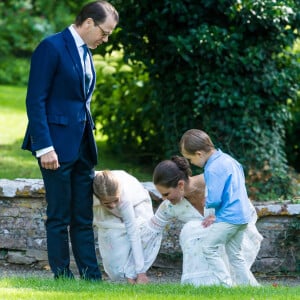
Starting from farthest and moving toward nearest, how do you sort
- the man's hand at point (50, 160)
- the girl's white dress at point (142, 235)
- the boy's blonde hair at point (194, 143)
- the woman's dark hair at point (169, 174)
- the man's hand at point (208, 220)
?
the girl's white dress at point (142, 235)
the woman's dark hair at point (169, 174)
the man's hand at point (208, 220)
the boy's blonde hair at point (194, 143)
the man's hand at point (50, 160)

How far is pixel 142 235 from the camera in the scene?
6.58 meters

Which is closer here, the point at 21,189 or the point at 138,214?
the point at 138,214

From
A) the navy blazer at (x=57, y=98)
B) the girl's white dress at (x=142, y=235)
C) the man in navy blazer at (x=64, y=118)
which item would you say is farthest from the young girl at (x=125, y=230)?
the navy blazer at (x=57, y=98)

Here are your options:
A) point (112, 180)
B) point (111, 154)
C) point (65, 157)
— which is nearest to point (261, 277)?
point (112, 180)

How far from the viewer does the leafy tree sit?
8.47 meters

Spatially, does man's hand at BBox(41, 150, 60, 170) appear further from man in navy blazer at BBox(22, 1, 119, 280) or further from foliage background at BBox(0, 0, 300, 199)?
foliage background at BBox(0, 0, 300, 199)

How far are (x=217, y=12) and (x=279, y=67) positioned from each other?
90 cm

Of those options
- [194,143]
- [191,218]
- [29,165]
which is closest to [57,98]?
[194,143]

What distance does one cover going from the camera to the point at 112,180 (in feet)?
20.4

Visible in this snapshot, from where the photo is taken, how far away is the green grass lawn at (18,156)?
359 inches

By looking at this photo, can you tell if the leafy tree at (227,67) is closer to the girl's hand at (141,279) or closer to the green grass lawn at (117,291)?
the girl's hand at (141,279)

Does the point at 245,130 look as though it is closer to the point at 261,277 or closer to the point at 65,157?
the point at 261,277

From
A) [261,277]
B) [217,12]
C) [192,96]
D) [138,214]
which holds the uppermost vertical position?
[217,12]

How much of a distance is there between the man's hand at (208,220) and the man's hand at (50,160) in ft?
3.89
